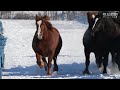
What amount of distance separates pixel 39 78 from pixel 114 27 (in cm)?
128

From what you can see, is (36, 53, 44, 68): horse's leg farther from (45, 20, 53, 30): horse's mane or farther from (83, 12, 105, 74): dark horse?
(83, 12, 105, 74): dark horse

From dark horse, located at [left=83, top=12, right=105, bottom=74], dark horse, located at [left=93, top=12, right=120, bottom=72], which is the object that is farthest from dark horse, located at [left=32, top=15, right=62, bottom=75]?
dark horse, located at [left=93, top=12, right=120, bottom=72]

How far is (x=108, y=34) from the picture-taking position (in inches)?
1416

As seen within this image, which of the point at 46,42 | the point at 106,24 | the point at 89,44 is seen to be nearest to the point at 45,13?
the point at 46,42

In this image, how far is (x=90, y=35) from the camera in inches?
1415

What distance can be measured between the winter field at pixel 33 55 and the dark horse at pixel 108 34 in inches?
6.9

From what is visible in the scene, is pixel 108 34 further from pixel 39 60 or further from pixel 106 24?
pixel 39 60

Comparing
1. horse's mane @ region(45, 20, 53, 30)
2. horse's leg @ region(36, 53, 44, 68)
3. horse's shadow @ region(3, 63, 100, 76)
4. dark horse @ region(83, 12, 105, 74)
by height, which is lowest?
horse's shadow @ region(3, 63, 100, 76)

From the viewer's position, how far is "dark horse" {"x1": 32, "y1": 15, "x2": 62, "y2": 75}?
3584 cm

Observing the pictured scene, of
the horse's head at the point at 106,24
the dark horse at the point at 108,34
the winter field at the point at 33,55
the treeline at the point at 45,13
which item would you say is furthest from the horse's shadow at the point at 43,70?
the treeline at the point at 45,13

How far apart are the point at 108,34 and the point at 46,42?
0.88 metres

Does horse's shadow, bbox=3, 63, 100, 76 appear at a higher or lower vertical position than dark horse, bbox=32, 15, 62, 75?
lower

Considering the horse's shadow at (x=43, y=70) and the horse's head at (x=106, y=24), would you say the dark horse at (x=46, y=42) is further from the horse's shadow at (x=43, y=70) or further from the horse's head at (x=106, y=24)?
the horse's head at (x=106, y=24)

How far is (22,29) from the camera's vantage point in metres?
36.0
